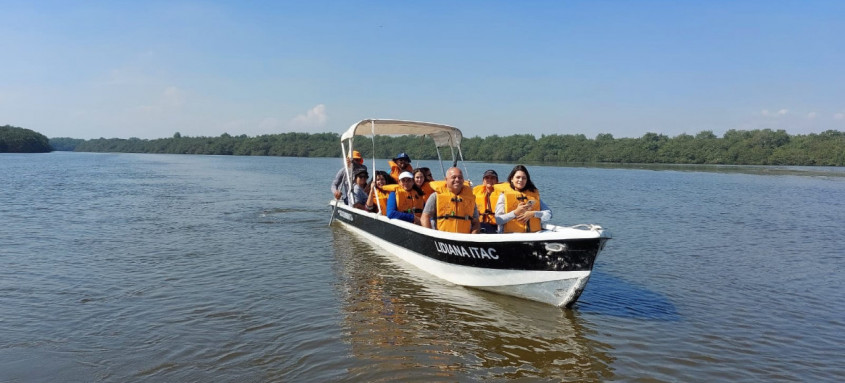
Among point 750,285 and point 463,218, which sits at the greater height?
point 463,218

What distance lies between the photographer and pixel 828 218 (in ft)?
59.3

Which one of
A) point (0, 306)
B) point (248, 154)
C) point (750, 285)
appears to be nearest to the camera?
point (0, 306)

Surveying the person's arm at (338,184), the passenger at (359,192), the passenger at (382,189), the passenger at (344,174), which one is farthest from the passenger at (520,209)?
the person's arm at (338,184)

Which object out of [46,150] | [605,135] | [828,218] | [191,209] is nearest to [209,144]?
[46,150]

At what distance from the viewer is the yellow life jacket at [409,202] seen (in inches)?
372

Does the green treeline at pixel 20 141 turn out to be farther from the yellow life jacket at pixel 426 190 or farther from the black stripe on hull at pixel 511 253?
the black stripe on hull at pixel 511 253

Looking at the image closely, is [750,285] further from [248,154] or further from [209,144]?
[209,144]

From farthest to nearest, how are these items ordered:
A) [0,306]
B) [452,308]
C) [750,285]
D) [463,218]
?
[750,285] < [463,218] < [452,308] < [0,306]

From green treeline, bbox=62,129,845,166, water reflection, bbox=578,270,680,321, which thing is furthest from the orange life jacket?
green treeline, bbox=62,129,845,166

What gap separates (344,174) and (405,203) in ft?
15.4

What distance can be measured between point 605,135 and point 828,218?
94.8 metres

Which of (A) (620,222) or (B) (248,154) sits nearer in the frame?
(A) (620,222)

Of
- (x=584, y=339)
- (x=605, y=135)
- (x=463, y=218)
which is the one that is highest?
(x=605, y=135)

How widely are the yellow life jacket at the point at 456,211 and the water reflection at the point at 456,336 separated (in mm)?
958
